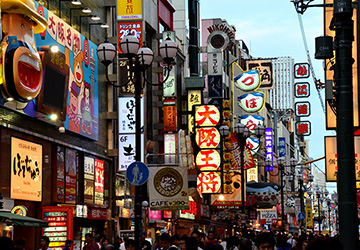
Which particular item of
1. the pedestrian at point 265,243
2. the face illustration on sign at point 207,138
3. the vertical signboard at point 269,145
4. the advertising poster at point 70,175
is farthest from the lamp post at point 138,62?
the vertical signboard at point 269,145

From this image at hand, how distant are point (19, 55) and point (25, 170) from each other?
207 inches

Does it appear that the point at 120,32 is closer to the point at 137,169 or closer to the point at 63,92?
the point at 63,92

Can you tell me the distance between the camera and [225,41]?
7031 cm

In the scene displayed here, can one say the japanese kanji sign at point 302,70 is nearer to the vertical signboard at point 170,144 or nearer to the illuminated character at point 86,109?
the vertical signboard at point 170,144

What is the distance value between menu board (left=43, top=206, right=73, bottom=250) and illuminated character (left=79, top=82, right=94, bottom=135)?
18.3 feet

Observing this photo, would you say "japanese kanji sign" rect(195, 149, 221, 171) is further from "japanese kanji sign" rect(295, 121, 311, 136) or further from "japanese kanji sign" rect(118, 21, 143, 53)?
"japanese kanji sign" rect(295, 121, 311, 136)

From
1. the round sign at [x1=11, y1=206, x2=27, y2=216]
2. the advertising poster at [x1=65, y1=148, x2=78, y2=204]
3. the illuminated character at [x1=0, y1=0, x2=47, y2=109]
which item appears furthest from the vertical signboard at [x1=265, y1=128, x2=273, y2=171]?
the illuminated character at [x1=0, y1=0, x2=47, y2=109]

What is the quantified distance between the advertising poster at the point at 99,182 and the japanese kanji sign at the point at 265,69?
56349mm

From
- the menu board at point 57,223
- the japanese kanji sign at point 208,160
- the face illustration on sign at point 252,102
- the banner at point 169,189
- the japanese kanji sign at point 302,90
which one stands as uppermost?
the japanese kanji sign at point 302,90

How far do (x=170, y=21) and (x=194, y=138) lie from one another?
975cm

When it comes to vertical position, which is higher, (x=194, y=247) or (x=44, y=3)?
(x=44, y=3)

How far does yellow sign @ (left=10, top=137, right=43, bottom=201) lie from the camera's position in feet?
87.8

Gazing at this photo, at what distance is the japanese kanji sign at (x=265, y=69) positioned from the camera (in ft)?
302

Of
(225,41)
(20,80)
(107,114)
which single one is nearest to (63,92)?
(20,80)
